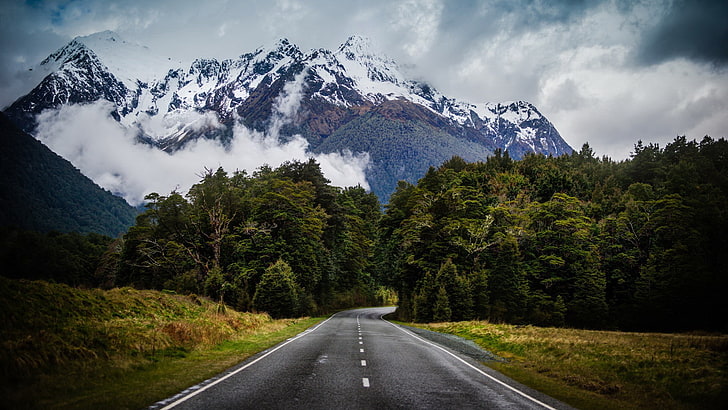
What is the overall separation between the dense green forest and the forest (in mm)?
172

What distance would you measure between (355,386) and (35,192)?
129 m

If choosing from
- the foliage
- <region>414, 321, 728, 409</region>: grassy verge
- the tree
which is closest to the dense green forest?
the tree

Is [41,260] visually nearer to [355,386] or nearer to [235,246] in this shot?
[235,246]

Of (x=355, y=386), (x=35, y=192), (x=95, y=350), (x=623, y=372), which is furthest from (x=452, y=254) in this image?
(x=35, y=192)

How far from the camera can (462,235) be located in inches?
2093

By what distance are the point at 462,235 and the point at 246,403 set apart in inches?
1866

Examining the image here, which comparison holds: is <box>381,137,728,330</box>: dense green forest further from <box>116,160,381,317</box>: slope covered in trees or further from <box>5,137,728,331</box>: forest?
<box>116,160,381,317</box>: slope covered in trees

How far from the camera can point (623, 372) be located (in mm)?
14266

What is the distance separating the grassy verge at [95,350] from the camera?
9078 mm

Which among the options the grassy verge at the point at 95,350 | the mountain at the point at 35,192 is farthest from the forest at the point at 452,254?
the grassy verge at the point at 95,350

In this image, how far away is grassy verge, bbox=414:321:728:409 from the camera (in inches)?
436

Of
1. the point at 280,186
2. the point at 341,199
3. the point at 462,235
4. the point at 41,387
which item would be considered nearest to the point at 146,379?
the point at 41,387

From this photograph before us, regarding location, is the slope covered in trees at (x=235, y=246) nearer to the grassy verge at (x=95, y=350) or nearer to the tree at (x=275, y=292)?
the tree at (x=275, y=292)

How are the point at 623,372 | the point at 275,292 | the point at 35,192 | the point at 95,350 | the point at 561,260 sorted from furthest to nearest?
the point at 35,192 → the point at 561,260 → the point at 275,292 → the point at 623,372 → the point at 95,350
